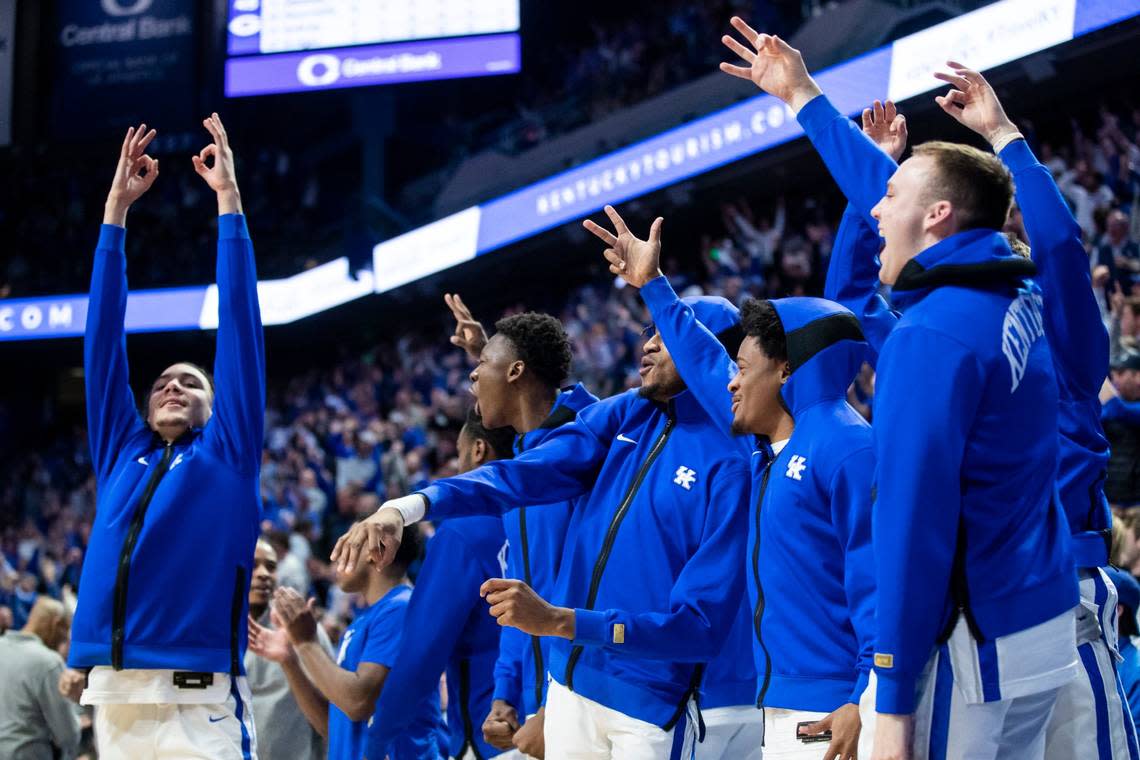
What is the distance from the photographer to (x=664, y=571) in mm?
3234

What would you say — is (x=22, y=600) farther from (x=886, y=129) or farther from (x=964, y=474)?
(x=964, y=474)

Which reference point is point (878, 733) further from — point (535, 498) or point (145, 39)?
point (145, 39)

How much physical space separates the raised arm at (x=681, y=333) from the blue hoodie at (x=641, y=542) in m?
0.12

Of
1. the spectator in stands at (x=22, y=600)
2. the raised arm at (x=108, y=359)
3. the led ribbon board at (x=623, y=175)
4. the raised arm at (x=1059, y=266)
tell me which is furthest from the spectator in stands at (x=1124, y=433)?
the spectator in stands at (x=22, y=600)

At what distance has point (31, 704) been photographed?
6.21m

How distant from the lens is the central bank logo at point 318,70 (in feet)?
56.1

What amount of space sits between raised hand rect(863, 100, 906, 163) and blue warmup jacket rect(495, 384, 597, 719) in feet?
3.63

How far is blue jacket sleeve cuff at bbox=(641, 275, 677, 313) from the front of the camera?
3463 mm

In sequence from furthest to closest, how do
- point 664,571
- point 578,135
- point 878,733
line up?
1. point 578,135
2. point 664,571
3. point 878,733

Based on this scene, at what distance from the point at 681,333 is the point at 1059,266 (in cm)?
97

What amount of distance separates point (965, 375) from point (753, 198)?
504 inches

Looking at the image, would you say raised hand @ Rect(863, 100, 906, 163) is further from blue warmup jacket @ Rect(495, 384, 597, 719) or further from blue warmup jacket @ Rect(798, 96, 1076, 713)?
blue warmup jacket @ Rect(798, 96, 1076, 713)

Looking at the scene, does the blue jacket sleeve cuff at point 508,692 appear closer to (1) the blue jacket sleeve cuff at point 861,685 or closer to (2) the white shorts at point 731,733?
(2) the white shorts at point 731,733

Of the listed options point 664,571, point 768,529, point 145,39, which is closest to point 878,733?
point 768,529
